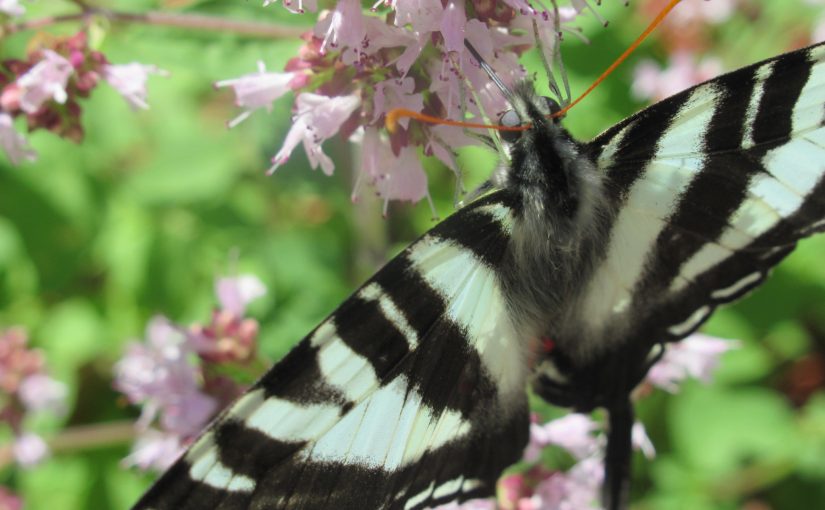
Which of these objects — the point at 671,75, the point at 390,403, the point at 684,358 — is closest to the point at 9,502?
the point at 390,403

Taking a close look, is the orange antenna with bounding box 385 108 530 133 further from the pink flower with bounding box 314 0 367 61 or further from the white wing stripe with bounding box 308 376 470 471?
the white wing stripe with bounding box 308 376 470 471

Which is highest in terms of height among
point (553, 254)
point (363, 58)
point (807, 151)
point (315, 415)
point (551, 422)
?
point (363, 58)

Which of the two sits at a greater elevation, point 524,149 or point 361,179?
point 361,179

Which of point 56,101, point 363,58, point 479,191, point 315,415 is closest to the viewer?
point 315,415

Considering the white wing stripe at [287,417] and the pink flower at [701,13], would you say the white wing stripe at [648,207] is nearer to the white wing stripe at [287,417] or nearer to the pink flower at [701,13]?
the white wing stripe at [287,417]

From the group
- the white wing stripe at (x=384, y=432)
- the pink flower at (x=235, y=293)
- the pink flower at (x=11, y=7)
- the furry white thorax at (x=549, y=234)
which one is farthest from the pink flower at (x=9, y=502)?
the furry white thorax at (x=549, y=234)

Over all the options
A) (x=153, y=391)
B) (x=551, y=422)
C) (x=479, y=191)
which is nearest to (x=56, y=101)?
(x=153, y=391)

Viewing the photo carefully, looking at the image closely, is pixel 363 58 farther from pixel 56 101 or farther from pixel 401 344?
pixel 56 101
